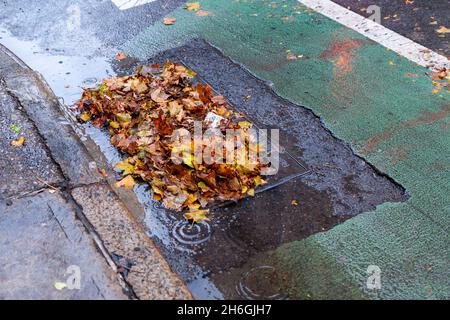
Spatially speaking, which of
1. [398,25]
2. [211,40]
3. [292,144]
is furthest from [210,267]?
[398,25]

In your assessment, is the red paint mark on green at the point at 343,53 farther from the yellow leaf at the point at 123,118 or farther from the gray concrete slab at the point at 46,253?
the gray concrete slab at the point at 46,253

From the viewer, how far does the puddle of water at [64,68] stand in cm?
473

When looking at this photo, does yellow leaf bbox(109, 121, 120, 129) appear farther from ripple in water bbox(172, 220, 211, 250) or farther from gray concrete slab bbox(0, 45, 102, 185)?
ripple in water bbox(172, 220, 211, 250)

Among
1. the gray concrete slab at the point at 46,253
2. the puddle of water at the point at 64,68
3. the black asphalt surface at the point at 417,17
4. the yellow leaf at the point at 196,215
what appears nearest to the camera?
the gray concrete slab at the point at 46,253

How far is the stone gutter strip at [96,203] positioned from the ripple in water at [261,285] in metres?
0.32

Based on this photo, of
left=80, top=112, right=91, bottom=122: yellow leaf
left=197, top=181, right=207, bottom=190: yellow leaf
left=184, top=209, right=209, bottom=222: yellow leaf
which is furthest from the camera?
left=80, top=112, right=91, bottom=122: yellow leaf

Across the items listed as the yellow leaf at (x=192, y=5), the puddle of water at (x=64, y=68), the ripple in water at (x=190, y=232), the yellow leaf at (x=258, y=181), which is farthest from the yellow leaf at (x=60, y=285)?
the yellow leaf at (x=192, y=5)

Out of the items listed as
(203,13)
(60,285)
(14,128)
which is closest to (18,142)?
(14,128)

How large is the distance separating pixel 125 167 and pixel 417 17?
379 cm

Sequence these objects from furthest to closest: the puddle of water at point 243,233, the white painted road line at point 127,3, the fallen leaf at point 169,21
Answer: the white painted road line at point 127,3, the fallen leaf at point 169,21, the puddle of water at point 243,233

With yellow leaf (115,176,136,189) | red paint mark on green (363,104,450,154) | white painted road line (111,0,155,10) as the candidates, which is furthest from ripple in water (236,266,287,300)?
white painted road line (111,0,155,10)

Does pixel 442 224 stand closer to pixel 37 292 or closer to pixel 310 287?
pixel 310 287

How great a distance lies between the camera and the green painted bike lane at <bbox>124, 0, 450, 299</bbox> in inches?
117

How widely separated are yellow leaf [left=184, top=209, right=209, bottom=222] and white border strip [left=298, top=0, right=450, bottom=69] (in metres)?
2.83
